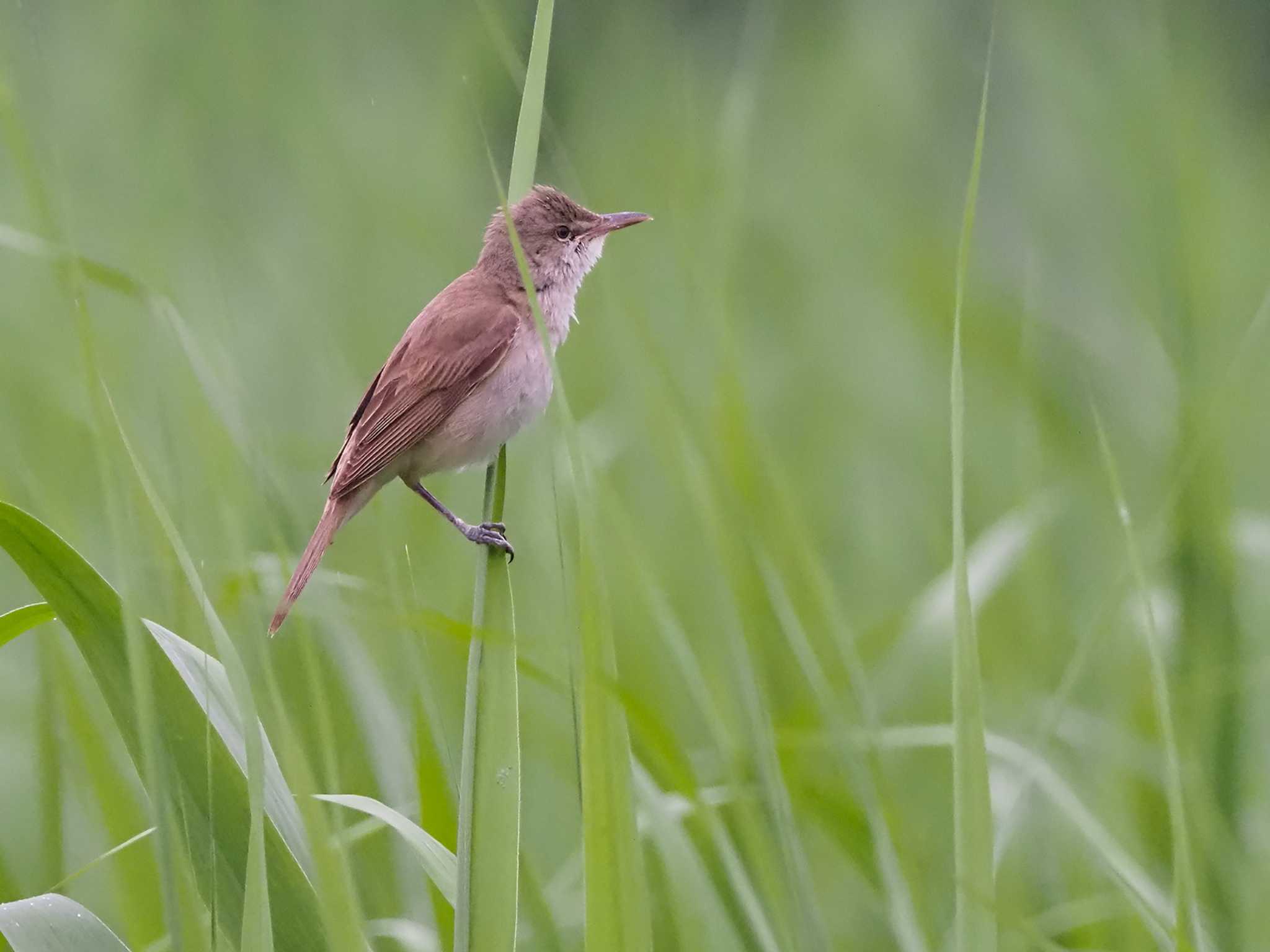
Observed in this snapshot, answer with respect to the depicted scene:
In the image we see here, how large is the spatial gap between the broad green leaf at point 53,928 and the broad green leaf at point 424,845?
0.89ft

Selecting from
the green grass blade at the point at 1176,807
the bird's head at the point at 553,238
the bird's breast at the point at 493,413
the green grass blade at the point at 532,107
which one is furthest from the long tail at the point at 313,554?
the green grass blade at the point at 1176,807

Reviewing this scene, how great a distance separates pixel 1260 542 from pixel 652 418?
1.56m

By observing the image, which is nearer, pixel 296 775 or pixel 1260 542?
pixel 296 775

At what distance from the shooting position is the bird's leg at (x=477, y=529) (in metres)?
1.95

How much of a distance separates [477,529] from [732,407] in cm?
51

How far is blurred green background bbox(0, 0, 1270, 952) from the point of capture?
6.60 ft

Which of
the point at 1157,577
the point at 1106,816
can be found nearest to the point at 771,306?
the point at 1157,577

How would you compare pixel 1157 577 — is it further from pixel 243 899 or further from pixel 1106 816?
pixel 243 899

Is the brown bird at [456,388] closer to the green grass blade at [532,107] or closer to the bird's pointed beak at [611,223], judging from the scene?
the bird's pointed beak at [611,223]

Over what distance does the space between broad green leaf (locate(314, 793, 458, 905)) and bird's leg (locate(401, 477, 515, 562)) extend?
362 millimetres

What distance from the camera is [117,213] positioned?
19.1 ft

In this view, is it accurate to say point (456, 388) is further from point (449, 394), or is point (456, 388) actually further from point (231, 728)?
point (231, 728)

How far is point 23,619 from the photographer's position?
5.55 feet

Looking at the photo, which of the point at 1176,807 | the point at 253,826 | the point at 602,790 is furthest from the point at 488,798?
the point at 1176,807
